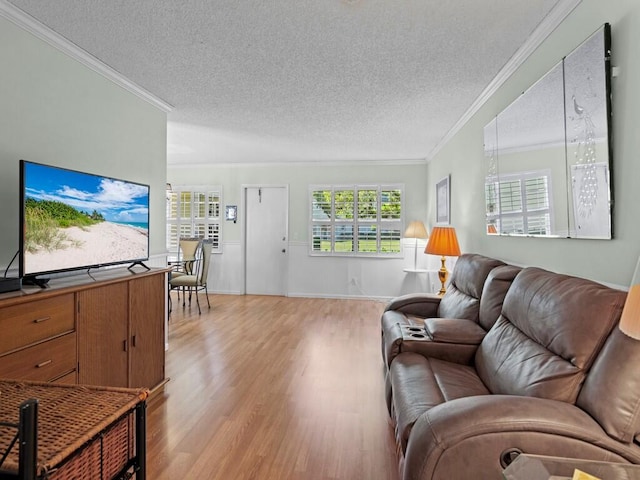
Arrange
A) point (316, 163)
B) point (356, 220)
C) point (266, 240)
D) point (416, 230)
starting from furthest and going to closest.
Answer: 1. point (266, 240)
2. point (316, 163)
3. point (356, 220)
4. point (416, 230)

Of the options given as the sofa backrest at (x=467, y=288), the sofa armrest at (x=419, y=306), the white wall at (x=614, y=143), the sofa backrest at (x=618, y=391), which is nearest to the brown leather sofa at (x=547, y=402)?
the sofa backrest at (x=618, y=391)

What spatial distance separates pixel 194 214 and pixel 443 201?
4335mm

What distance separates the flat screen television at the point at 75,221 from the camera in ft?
6.11

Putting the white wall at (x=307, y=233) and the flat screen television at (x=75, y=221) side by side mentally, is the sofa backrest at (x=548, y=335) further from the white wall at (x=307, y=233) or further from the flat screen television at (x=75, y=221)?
the white wall at (x=307, y=233)

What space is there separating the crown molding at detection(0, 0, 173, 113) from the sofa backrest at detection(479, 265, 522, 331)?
3.13 metres

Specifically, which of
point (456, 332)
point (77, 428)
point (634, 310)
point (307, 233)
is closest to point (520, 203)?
point (456, 332)

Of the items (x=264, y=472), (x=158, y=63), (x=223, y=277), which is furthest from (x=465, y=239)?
(x=223, y=277)

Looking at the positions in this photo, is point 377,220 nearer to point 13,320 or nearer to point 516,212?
point 516,212

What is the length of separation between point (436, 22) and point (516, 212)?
50.9 inches

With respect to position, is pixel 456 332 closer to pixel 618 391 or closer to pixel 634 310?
pixel 618 391

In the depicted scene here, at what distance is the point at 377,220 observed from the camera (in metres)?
6.13

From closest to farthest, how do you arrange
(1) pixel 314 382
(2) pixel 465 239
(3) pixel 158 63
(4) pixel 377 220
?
(3) pixel 158 63 → (1) pixel 314 382 → (2) pixel 465 239 → (4) pixel 377 220

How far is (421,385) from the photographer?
177cm

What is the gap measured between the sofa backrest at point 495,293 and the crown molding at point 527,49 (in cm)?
139
